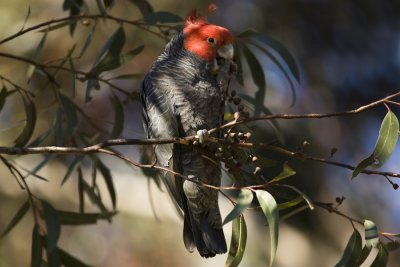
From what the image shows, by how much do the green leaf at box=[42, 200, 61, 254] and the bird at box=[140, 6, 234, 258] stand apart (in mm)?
394

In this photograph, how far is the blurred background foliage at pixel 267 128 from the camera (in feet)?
14.0

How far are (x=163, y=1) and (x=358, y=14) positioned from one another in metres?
1.69

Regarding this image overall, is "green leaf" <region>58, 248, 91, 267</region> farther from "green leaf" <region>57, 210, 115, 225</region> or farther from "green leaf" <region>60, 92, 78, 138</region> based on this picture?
"green leaf" <region>60, 92, 78, 138</region>

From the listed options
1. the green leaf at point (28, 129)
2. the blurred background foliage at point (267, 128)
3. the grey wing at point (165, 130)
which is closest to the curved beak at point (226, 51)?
the grey wing at point (165, 130)

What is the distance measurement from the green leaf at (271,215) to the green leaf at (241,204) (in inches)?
1.4

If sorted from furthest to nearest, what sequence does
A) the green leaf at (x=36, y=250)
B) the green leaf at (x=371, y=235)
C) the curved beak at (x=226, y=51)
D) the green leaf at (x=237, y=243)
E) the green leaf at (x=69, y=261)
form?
the green leaf at (x=69, y=261), the curved beak at (x=226, y=51), the green leaf at (x=36, y=250), the green leaf at (x=237, y=243), the green leaf at (x=371, y=235)

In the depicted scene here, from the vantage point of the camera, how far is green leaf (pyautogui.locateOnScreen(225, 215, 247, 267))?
1775 millimetres

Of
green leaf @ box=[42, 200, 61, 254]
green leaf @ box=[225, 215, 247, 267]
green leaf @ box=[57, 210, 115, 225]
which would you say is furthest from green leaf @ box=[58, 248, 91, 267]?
green leaf @ box=[225, 215, 247, 267]

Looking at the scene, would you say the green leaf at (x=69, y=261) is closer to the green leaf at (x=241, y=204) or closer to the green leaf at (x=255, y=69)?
the green leaf at (x=255, y=69)

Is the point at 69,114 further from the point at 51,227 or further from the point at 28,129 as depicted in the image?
the point at 51,227

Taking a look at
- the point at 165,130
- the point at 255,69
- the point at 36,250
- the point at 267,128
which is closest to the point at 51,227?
the point at 36,250

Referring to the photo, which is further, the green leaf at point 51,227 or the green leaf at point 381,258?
the green leaf at point 51,227

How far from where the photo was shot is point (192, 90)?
2.32 metres

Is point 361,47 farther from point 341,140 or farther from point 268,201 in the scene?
point 268,201
